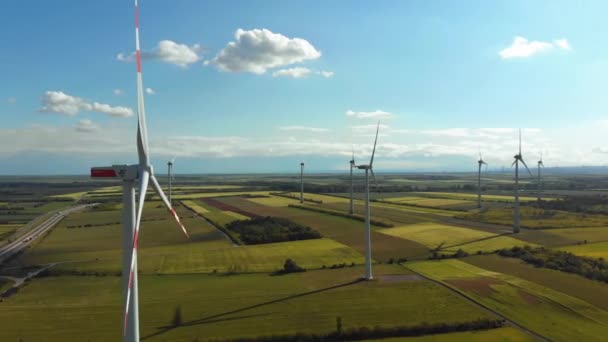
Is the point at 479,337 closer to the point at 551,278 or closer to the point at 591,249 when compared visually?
the point at 551,278

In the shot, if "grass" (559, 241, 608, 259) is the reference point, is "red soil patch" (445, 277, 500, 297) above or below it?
below

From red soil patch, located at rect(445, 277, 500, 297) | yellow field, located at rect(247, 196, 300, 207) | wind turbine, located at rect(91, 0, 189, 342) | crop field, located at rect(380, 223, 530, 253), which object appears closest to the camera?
wind turbine, located at rect(91, 0, 189, 342)

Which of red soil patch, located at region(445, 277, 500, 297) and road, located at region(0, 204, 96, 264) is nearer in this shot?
red soil patch, located at region(445, 277, 500, 297)

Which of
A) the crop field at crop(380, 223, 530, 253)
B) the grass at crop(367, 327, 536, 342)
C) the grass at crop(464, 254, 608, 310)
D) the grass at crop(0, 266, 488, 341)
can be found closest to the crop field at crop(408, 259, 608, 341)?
the grass at crop(464, 254, 608, 310)

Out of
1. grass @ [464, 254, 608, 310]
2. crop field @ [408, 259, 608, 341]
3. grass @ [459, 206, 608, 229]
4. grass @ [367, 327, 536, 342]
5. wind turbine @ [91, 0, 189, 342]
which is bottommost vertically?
grass @ [367, 327, 536, 342]

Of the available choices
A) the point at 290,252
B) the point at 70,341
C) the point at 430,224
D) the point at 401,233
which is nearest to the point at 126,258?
the point at 70,341

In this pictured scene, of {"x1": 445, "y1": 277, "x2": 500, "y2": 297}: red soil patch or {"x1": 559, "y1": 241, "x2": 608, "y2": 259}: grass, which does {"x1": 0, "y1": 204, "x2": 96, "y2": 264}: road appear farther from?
{"x1": 559, "y1": 241, "x2": 608, "y2": 259}: grass

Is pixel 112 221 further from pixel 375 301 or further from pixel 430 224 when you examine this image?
pixel 375 301
